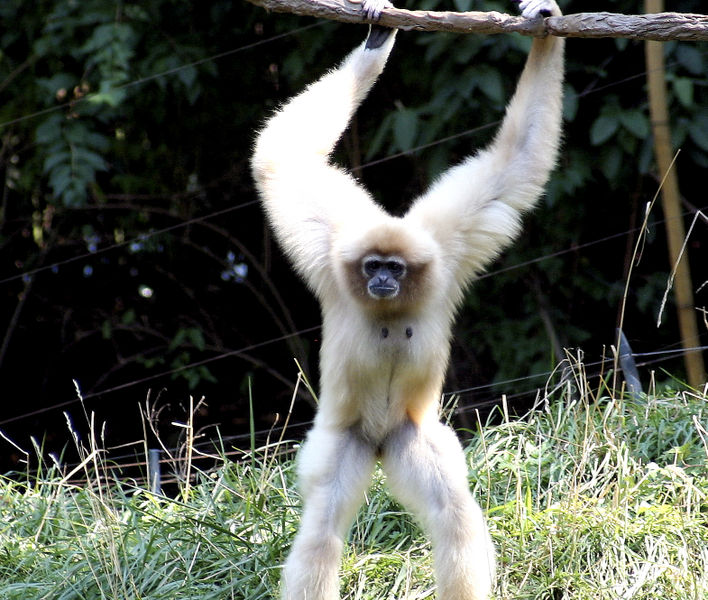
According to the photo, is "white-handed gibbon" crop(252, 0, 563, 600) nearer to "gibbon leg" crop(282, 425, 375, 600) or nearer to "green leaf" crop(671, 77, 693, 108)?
"gibbon leg" crop(282, 425, 375, 600)

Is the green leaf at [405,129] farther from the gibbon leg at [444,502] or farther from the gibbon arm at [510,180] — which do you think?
the gibbon leg at [444,502]

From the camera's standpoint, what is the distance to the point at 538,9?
4.45 metres

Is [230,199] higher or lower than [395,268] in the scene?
lower

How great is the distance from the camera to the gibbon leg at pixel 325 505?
4.12 m

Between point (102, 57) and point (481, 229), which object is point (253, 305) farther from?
point (481, 229)

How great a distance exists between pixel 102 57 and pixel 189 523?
342 cm

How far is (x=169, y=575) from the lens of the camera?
15.3 ft

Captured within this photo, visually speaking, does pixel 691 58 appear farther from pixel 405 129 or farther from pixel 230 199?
pixel 230 199

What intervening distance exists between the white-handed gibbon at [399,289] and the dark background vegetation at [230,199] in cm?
142

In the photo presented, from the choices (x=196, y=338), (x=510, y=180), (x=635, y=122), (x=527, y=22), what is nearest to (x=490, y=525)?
(x=510, y=180)

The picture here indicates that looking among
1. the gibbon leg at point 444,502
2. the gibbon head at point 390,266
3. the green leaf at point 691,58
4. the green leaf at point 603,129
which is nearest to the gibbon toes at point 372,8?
the gibbon head at point 390,266

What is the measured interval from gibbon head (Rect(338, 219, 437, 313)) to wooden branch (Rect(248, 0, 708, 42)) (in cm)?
92

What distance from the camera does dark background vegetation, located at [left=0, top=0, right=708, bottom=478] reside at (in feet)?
22.3

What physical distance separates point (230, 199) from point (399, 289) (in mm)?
5013
